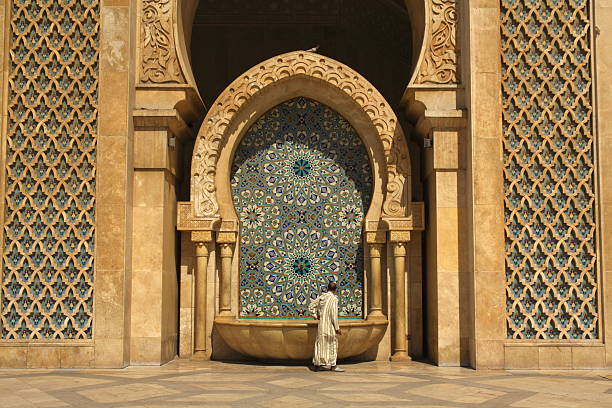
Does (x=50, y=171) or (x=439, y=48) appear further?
(x=439, y=48)

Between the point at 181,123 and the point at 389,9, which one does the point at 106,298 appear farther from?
the point at 389,9

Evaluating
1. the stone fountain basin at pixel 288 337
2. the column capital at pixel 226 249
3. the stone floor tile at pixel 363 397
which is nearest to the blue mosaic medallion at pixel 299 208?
the column capital at pixel 226 249

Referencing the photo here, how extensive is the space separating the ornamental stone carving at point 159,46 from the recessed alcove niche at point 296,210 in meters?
0.75

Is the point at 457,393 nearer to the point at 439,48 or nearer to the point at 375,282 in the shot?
the point at 375,282

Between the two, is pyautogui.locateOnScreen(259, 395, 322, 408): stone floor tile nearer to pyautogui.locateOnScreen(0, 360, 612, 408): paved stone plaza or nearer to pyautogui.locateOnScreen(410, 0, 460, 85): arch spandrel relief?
pyautogui.locateOnScreen(0, 360, 612, 408): paved stone plaza

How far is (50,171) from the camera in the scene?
862cm

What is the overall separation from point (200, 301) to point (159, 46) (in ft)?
10.1

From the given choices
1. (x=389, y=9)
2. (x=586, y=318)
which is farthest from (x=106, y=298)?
(x=389, y=9)

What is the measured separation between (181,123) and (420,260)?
3.38 metres

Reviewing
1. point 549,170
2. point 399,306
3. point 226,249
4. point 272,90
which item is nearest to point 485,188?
point 549,170

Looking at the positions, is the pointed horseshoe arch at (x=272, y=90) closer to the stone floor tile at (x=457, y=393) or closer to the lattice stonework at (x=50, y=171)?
the lattice stonework at (x=50, y=171)

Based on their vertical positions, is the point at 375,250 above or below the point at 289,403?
above

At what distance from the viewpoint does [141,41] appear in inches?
356

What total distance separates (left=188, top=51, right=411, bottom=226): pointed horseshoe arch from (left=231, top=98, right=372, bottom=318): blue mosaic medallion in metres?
0.29
